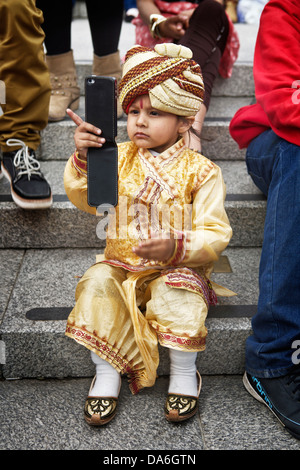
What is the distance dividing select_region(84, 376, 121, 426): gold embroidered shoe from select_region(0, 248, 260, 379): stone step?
0.17 meters

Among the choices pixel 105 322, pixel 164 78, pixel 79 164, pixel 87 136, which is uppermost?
pixel 164 78

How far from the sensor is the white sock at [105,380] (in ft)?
4.67

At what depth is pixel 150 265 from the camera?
4.87 ft

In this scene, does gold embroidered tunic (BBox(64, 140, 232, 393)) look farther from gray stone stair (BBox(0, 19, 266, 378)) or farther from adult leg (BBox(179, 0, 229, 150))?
adult leg (BBox(179, 0, 229, 150))

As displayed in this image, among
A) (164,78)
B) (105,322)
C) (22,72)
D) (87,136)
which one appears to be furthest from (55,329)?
(22,72)

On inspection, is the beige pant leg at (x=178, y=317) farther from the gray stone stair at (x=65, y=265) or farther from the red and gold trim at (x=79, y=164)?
the red and gold trim at (x=79, y=164)

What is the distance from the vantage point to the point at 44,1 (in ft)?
7.22

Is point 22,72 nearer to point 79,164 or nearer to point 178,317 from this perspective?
point 79,164

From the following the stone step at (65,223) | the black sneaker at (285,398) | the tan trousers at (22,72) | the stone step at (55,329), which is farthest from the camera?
the stone step at (65,223)

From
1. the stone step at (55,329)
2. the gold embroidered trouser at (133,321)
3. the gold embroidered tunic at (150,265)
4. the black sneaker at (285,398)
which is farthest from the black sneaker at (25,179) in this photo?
the black sneaker at (285,398)

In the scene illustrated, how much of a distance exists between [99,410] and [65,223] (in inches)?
31.5

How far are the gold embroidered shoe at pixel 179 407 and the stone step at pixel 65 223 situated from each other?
2.53 feet

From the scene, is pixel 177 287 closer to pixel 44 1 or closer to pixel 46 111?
pixel 46 111

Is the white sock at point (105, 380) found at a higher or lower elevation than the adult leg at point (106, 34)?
lower
